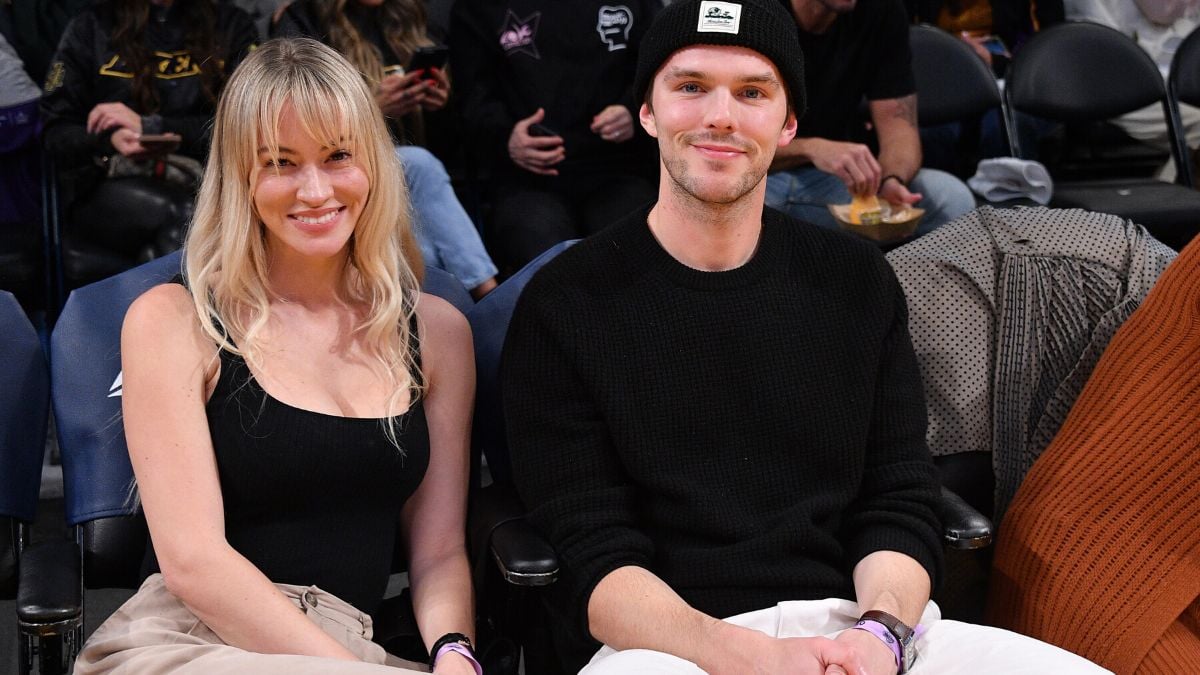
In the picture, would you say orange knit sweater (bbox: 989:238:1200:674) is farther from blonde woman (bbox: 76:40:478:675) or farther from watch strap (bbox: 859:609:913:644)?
blonde woman (bbox: 76:40:478:675)

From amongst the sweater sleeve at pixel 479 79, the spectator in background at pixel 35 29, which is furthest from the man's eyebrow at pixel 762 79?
the spectator in background at pixel 35 29

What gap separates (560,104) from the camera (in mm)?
3633

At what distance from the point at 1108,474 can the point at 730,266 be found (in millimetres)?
716

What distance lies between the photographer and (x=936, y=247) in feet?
8.18

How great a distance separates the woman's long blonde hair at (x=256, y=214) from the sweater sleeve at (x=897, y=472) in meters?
0.73

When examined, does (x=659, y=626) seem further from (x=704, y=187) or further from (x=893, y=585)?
(x=704, y=187)

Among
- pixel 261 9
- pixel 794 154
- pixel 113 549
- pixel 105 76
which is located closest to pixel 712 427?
pixel 113 549

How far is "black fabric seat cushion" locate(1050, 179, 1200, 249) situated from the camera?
3848 millimetres

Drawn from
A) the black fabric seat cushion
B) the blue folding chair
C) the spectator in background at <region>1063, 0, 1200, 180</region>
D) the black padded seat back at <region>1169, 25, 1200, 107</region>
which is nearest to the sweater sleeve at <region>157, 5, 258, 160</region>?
the blue folding chair

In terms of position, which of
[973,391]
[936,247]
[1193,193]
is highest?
[936,247]

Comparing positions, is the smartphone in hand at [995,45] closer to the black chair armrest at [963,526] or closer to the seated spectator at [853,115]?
the seated spectator at [853,115]

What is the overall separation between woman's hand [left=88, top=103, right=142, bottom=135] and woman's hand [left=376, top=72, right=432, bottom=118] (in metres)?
0.63

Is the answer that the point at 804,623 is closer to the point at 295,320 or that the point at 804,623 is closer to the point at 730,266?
the point at 730,266

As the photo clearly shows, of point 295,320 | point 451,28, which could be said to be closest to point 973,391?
point 295,320
